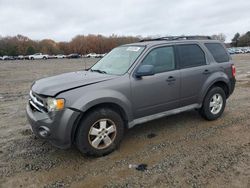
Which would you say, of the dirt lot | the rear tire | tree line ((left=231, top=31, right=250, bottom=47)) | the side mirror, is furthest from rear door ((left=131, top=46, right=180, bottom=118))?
tree line ((left=231, top=31, right=250, bottom=47))

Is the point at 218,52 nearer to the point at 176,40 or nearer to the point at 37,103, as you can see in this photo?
the point at 176,40

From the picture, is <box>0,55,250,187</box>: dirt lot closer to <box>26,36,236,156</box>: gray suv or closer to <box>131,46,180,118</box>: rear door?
<box>26,36,236,156</box>: gray suv

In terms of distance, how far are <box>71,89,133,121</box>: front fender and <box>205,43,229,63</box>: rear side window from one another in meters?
2.48

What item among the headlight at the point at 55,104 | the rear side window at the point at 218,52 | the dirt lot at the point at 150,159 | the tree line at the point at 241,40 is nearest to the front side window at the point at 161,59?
the rear side window at the point at 218,52

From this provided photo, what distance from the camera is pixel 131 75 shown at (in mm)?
4027

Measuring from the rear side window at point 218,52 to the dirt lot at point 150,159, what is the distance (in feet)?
4.54

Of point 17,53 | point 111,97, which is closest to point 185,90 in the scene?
point 111,97

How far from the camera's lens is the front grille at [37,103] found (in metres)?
3.63

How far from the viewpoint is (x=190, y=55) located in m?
4.87

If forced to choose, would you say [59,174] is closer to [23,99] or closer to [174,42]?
[174,42]

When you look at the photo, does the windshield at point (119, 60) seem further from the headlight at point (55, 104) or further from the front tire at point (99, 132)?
the headlight at point (55, 104)

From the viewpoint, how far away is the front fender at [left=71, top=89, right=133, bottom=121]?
11.4ft

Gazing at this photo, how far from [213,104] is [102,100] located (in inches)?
111

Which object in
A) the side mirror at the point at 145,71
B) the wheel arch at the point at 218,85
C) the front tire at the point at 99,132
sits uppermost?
the side mirror at the point at 145,71
